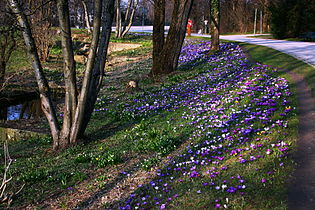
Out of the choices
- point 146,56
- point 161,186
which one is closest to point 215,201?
point 161,186

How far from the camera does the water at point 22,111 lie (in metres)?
14.1

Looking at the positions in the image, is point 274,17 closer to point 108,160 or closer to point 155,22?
point 155,22

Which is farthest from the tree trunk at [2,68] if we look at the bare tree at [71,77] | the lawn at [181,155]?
the bare tree at [71,77]

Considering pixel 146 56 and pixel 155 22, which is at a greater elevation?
pixel 155 22

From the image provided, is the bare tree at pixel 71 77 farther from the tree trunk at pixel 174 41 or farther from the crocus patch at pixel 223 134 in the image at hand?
the tree trunk at pixel 174 41

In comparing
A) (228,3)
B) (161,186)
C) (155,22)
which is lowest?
(161,186)

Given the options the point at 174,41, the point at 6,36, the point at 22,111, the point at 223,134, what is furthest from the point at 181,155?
the point at 22,111

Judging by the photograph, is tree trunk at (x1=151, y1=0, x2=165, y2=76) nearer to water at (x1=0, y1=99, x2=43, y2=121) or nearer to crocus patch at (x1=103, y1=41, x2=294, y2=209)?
crocus patch at (x1=103, y1=41, x2=294, y2=209)

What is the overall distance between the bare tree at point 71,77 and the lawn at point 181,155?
529mm

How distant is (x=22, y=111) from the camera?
1466 cm

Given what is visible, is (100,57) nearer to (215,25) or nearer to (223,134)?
(223,134)

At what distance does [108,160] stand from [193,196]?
8.16 feet

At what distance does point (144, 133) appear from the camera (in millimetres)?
7980

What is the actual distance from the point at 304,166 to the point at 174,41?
35.4ft
